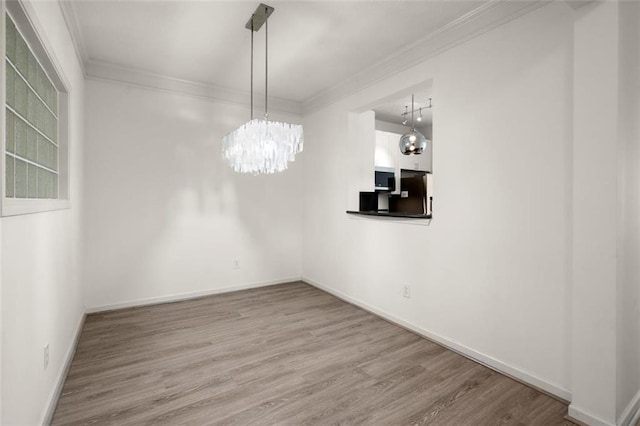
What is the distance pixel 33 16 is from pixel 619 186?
3.06 m

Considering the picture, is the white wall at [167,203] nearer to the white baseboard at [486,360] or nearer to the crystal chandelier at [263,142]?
the crystal chandelier at [263,142]

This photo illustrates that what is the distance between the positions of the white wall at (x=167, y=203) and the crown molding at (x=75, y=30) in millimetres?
295

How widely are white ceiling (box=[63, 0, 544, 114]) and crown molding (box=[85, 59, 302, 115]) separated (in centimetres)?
5

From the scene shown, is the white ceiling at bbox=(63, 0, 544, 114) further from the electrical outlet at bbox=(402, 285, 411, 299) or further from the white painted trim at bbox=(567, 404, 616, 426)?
the white painted trim at bbox=(567, 404, 616, 426)

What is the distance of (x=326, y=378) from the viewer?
86.9 inches

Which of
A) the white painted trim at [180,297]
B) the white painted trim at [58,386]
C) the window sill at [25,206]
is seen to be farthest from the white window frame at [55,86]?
the white painted trim at [180,297]

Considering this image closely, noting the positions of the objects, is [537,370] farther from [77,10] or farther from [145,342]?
[77,10]

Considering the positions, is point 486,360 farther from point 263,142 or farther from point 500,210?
point 263,142

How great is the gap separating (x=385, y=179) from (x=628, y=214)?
13.0 feet

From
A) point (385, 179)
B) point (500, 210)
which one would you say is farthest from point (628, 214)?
point (385, 179)

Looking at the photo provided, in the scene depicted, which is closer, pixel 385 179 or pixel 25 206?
pixel 25 206

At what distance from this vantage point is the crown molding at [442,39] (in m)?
2.24

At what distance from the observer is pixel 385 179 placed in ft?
18.6

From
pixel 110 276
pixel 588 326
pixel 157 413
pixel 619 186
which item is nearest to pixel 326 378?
pixel 157 413
